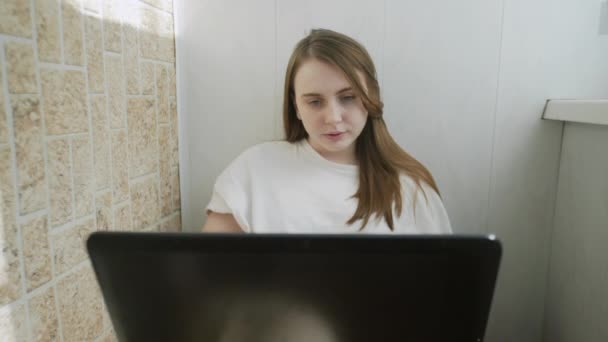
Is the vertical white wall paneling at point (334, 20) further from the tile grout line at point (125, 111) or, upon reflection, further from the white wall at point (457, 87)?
the tile grout line at point (125, 111)

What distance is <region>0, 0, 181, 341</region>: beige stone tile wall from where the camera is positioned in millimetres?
758

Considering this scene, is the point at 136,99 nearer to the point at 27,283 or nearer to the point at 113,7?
the point at 113,7

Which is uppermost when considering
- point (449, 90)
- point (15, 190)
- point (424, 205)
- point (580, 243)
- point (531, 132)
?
point (449, 90)

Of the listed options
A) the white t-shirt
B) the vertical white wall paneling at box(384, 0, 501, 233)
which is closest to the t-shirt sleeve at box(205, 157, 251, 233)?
the white t-shirt

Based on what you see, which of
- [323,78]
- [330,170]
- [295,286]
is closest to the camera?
[295,286]

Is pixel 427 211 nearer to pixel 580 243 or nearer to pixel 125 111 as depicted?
pixel 580 243

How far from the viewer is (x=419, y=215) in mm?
1197

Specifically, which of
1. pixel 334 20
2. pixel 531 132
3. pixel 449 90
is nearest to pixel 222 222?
pixel 334 20

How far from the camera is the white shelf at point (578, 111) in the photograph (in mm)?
1057

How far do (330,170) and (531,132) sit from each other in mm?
720

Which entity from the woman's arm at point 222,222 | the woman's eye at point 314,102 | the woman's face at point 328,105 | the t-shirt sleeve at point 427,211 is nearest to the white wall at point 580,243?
the t-shirt sleeve at point 427,211

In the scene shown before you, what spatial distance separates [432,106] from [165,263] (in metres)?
1.18

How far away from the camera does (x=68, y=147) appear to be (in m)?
0.90

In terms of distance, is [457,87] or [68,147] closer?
[68,147]
